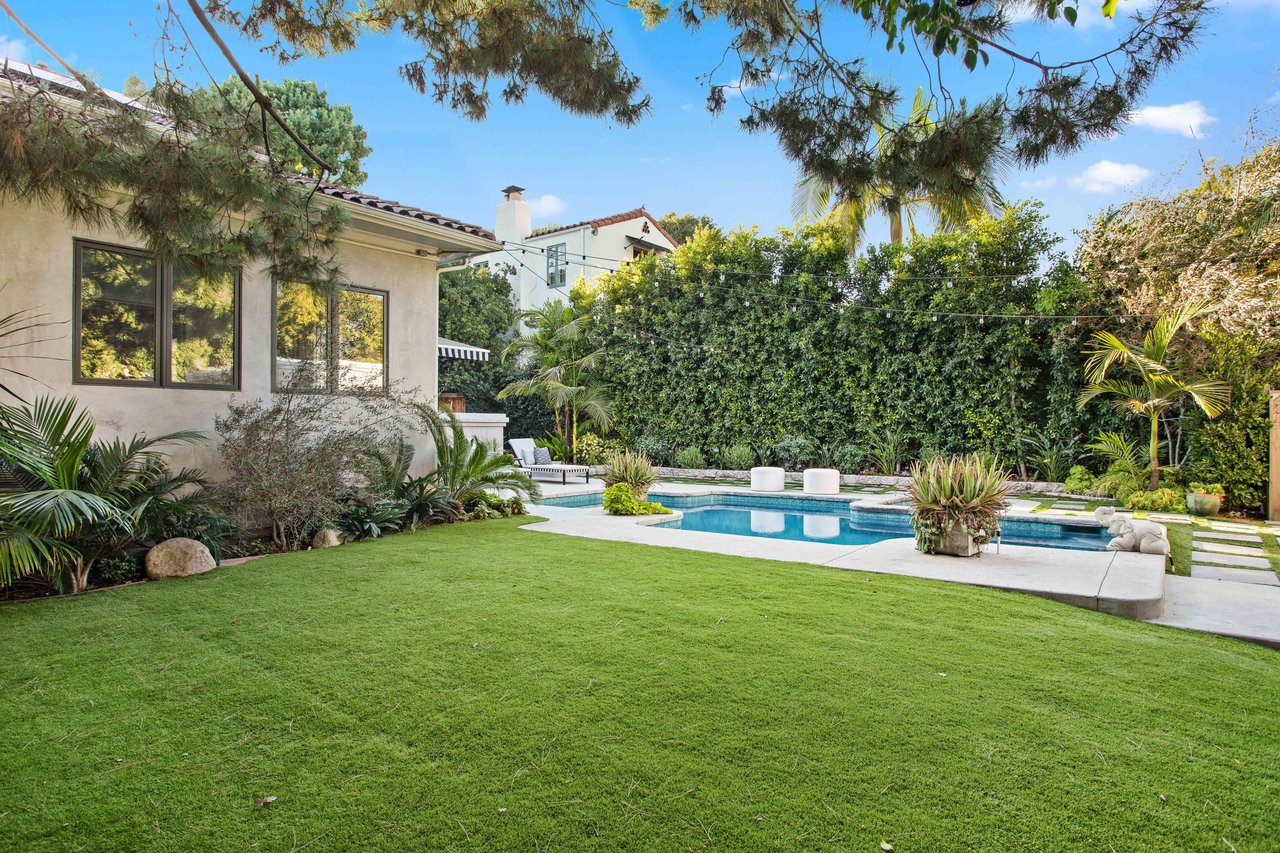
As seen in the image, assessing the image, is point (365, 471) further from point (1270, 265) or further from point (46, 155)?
point (1270, 265)

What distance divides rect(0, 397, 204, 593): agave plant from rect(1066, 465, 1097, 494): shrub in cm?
1433

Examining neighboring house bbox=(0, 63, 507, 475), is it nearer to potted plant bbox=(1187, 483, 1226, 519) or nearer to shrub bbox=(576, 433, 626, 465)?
shrub bbox=(576, 433, 626, 465)

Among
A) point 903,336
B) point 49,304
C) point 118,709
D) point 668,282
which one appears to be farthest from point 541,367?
point 118,709

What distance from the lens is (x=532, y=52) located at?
16.8ft

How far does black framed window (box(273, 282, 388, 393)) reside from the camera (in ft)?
28.2

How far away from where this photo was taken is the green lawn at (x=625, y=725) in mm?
2330

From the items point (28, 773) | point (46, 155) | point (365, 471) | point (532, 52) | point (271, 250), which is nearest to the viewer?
point (28, 773)

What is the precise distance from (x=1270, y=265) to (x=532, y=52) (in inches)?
516

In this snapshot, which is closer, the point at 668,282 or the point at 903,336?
the point at 903,336

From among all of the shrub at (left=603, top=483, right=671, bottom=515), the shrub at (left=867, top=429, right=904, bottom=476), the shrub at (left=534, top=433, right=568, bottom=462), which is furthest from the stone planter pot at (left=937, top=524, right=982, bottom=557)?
the shrub at (left=534, top=433, right=568, bottom=462)

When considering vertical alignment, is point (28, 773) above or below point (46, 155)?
below

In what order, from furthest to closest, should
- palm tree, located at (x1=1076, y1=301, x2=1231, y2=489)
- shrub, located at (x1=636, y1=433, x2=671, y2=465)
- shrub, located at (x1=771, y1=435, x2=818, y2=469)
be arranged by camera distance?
shrub, located at (x1=636, y1=433, x2=671, y2=465)
shrub, located at (x1=771, y1=435, x2=818, y2=469)
palm tree, located at (x1=1076, y1=301, x2=1231, y2=489)

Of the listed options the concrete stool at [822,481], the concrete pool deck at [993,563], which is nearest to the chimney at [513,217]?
the concrete stool at [822,481]

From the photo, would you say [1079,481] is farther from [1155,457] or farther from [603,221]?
[603,221]
